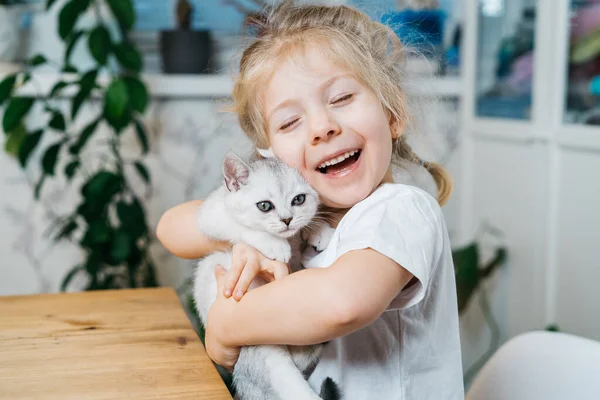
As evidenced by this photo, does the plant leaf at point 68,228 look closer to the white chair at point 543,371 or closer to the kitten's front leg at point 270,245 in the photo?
the kitten's front leg at point 270,245

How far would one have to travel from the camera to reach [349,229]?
2.92 ft

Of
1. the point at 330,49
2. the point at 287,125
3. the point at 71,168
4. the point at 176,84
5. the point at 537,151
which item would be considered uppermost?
the point at 330,49

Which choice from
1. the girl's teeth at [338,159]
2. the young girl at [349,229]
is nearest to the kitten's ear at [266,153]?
the young girl at [349,229]

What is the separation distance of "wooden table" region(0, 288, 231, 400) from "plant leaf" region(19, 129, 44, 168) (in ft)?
3.35

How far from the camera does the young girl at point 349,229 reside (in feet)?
2.66

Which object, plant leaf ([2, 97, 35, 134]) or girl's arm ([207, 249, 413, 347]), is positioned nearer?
girl's arm ([207, 249, 413, 347])

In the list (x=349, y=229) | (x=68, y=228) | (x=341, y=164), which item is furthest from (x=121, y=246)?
(x=349, y=229)

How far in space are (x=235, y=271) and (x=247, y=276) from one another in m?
0.02

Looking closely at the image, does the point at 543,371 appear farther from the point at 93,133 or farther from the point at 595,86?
the point at 93,133

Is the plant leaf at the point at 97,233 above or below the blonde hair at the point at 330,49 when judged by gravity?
below

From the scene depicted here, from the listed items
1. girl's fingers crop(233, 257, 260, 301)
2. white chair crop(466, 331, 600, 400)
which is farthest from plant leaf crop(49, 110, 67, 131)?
white chair crop(466, 331, 600, 400)

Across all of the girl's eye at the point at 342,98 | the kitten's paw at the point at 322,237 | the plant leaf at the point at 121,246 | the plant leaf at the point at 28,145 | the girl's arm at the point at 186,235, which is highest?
the girl's eye at the point at 342,98

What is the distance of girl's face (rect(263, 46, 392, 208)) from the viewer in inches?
38.2

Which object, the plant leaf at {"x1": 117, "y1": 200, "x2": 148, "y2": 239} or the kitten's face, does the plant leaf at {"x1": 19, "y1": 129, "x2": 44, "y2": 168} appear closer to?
the plant leaf at {"x1": 117, "y1": 200, "x2": 148, "y2": 239}
